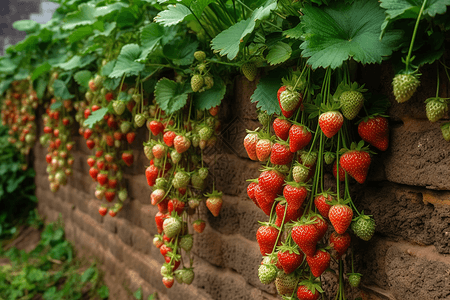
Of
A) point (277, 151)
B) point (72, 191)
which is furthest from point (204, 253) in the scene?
point (72, 191)

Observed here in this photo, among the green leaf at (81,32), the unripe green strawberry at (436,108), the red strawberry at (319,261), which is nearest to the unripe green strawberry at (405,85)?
the unripe green strawberry at (436,108)

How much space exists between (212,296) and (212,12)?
1120 mm

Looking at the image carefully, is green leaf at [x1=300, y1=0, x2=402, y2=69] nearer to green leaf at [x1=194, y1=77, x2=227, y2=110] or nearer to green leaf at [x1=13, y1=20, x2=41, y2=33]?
green leaf at [x1=194, y1=77, x2=227, y2=110]

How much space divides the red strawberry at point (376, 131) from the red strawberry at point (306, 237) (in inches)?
9.2

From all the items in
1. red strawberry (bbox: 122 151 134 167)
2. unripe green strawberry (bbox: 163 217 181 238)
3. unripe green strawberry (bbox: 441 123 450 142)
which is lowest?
unripe green strawberry (bbox: 163 217 181 238)

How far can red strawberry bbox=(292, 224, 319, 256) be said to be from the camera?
76 centimetres

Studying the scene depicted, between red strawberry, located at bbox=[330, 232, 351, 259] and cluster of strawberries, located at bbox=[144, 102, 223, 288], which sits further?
cluster of strawberries, located at bbox=[144, 102, 223, 288]

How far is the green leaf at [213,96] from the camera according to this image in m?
1.13

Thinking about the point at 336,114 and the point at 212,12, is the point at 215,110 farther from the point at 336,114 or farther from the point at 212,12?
the point at 336,114

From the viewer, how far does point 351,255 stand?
2.95 ft

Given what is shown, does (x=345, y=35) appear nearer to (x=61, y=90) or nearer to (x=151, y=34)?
(x=151, y=34)

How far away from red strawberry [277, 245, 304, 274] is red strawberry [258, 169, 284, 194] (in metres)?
0.14

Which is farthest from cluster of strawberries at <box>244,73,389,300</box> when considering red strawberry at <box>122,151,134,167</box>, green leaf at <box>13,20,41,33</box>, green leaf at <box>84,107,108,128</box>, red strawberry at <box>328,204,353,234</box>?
green leaf at <box>13,20,41,33</box>

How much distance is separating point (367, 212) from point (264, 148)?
0.30 metres
